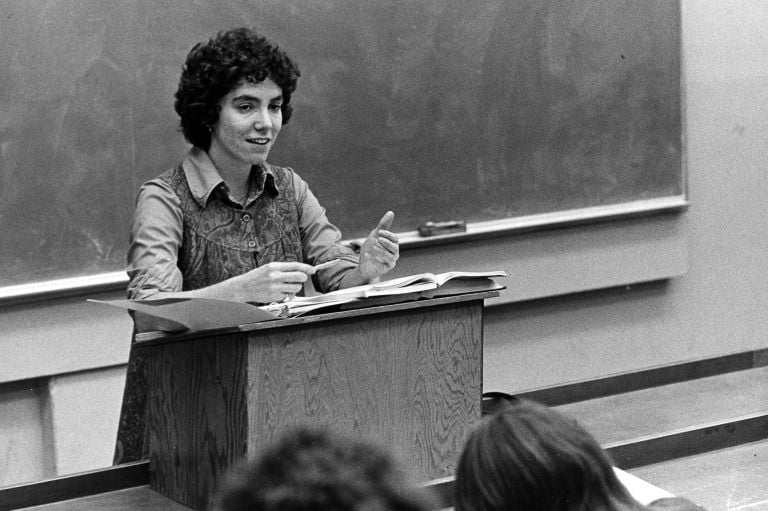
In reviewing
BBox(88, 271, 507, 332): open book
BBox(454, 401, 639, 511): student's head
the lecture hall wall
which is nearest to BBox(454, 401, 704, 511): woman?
BBox(454, 401, 639, 511): student's head

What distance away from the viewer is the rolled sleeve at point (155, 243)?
89.6 inches

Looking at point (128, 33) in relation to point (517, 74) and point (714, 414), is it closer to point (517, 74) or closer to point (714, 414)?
point (517, 74)

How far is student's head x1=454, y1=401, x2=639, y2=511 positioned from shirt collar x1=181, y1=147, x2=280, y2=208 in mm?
1403

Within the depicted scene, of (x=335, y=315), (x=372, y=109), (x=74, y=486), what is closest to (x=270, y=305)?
(x=335, y=315)

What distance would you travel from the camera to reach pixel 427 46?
12.5 ft

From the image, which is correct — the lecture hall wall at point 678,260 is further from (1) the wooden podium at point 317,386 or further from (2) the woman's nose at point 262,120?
(1) the wooden podium at point 317,386

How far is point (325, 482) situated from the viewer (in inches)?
26.2

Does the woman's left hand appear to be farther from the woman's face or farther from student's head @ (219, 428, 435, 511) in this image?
student's head @ (219, 428, 435, 511)

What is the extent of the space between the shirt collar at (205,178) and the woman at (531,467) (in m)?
1.40

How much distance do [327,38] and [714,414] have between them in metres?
1.82

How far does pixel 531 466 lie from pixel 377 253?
1292 millimetres

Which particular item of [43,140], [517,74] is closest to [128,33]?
[43,140]

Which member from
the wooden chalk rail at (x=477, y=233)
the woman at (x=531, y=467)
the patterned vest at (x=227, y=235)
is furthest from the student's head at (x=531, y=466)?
the wooden chalk rail at (x=477, y=233)

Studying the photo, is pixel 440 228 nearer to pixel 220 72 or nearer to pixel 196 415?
pixel 220 72
